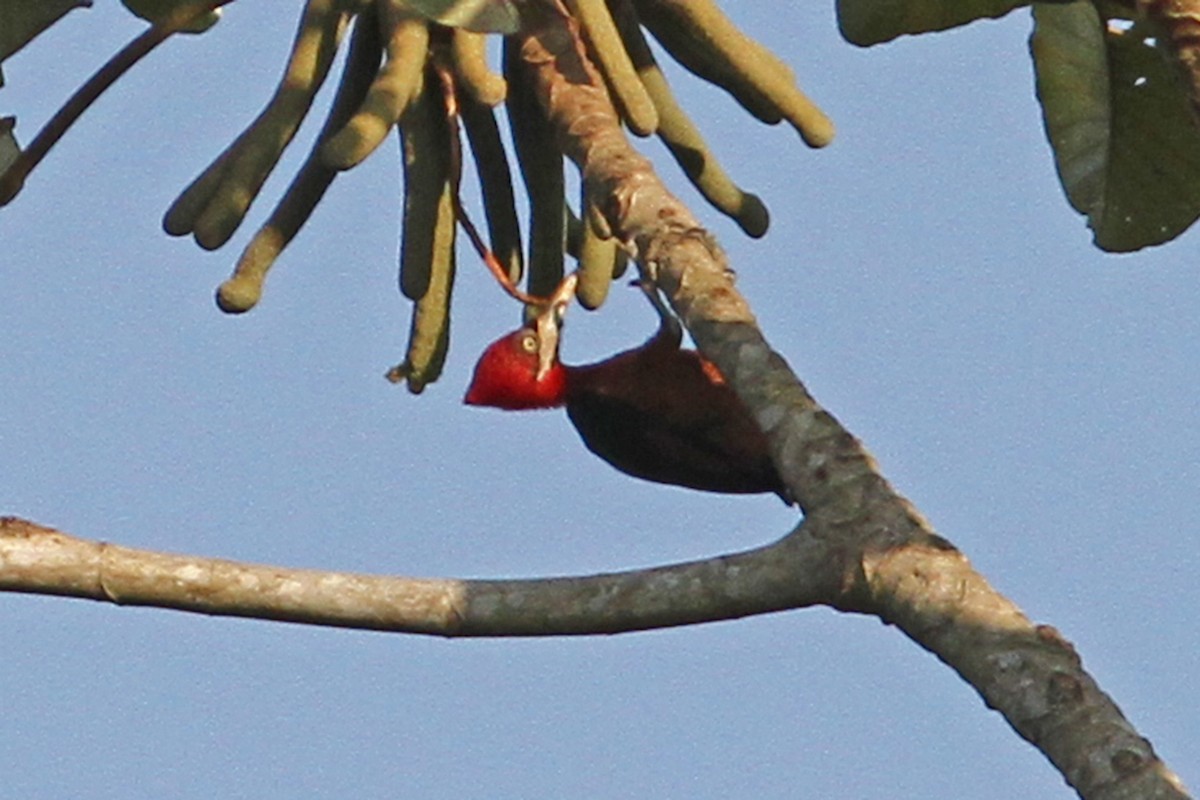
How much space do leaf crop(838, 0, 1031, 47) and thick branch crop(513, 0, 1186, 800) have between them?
32 cm

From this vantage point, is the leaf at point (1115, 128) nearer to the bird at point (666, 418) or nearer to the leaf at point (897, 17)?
the leaf at point (897, 17)

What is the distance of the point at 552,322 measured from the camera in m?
3.83

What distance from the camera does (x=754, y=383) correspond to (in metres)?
2.67

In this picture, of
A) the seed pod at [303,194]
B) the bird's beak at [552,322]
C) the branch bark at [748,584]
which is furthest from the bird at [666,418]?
the branch bark at [748,584]

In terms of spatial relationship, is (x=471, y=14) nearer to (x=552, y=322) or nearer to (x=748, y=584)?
(x=748, y=584)

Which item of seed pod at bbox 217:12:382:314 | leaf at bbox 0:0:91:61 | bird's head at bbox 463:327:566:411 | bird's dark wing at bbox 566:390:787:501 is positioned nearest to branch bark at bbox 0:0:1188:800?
seed pod at bbox 217:12:382:314

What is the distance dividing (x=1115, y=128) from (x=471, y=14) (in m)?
0.98

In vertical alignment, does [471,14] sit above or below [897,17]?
below

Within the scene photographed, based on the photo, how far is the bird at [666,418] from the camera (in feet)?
15.3

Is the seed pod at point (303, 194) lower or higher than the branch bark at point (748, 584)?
higher

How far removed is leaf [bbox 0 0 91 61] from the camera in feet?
11.0

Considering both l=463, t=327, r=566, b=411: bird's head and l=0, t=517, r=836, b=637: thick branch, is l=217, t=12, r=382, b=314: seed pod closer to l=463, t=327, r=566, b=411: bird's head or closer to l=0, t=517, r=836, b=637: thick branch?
l=0, t=517, r=836, b=637: thick branch

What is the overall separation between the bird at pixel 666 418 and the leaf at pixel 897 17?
1478mm

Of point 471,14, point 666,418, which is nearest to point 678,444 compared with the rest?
point 666,418
